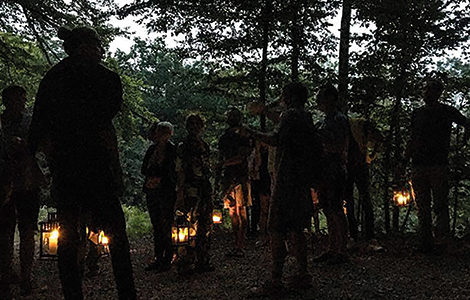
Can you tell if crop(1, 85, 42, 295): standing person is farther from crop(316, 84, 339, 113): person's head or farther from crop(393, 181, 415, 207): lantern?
crop(393, 181, 415, 207): lantern

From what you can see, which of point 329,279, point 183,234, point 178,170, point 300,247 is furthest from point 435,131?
point 183,234

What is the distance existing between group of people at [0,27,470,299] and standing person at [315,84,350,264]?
15 mm

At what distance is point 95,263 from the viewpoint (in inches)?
235

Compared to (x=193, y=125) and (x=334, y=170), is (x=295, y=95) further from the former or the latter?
(x=193, y=125)

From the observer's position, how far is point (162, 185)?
239 inches

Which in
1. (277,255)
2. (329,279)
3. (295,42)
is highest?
(295,42)

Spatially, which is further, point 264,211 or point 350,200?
point 264,211

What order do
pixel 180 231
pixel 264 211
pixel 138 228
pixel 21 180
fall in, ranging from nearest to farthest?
pixel 21 180
pixel 180 231
pixel 264 211
pixel 138 228

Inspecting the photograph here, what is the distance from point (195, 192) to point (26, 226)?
2.09 m

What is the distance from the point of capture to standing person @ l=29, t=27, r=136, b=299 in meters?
3.09

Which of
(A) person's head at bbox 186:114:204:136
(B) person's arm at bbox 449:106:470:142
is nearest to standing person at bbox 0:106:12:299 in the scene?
(A) person's head at bbox 186:114:204:136

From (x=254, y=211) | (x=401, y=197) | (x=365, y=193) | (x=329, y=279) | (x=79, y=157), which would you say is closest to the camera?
(x=79, y=157)

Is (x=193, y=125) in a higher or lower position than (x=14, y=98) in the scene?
lower

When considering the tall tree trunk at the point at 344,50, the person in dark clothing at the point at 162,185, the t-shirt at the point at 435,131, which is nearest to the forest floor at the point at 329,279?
the person in dark clothing at the point at 162,185
